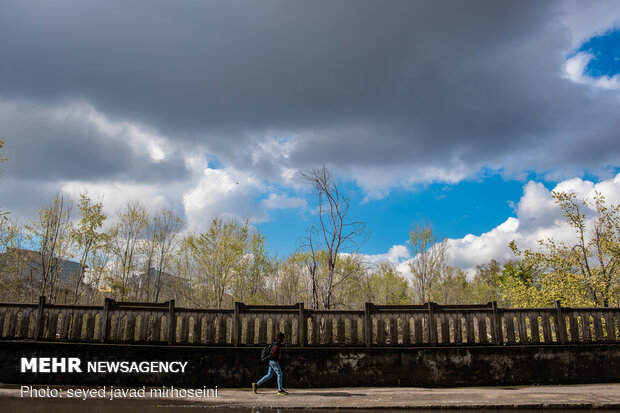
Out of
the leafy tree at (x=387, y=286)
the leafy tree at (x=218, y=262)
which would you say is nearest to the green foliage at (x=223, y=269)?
the leafy tree at (x=218, y=262)

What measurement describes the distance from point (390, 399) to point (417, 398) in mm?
690

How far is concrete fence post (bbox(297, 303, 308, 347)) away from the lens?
38.4ft

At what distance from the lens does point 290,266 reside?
46.7m

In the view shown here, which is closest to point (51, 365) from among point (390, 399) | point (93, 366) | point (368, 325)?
point (93, 366)

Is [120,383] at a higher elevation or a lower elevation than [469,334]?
lower

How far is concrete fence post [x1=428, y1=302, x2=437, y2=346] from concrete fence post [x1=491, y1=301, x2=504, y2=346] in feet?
5.88

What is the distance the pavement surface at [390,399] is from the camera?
9.05 metres

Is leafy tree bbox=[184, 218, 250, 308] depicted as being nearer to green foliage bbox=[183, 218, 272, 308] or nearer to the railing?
green foliage bbox=[183, 218, 272, 308]

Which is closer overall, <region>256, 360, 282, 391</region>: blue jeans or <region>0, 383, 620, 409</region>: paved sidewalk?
<region>0, 383, 620, 409</region>: paved sidewalk

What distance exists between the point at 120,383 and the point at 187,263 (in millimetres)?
28309

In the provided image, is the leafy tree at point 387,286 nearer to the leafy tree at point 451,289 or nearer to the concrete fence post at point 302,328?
the leafy tree at point 451,289

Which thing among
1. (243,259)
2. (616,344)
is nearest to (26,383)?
(616,344)

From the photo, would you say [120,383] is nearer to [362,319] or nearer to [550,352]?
[362,319]

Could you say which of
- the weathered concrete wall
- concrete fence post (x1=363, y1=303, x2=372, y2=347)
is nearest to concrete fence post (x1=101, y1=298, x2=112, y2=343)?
the weathered concrete wall
